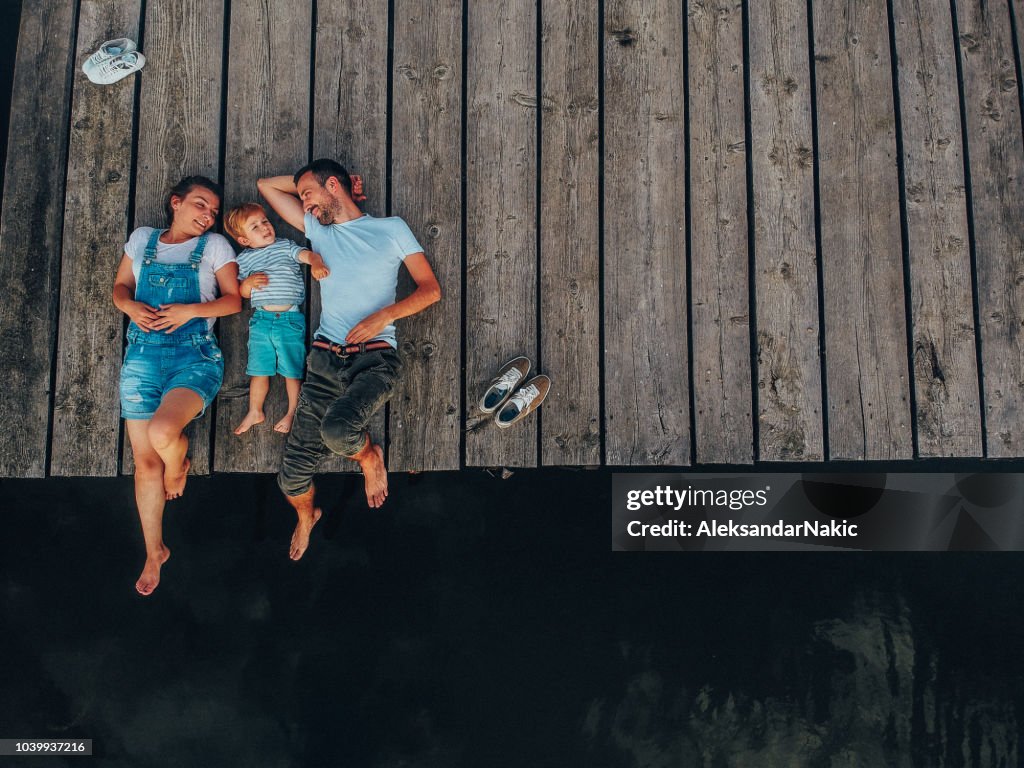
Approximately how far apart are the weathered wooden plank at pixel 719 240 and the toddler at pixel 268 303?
180 cm

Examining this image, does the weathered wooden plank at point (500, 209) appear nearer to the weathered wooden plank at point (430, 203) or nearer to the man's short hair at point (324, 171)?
the weathered wooden plank at point (430, 203)

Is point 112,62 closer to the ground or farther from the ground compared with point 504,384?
farther from the ground

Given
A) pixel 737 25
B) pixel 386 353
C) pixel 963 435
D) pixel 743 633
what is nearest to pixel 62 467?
pixel 386 353

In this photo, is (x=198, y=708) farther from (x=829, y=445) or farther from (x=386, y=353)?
(x=829, y=445)

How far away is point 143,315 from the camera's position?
299 cm

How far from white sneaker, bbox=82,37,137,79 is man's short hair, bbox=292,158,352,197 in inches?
44.7

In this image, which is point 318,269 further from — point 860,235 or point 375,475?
point 860,235

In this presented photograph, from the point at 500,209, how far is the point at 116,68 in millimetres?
1926

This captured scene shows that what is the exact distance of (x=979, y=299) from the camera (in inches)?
131

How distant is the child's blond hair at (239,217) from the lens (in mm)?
3053

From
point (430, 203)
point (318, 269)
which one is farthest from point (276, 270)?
point (430, 203)

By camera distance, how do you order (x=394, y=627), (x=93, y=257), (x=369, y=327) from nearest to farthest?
1. (x=369, y=327)
2. (x=93, y=257)
3. (x=394, y=627)

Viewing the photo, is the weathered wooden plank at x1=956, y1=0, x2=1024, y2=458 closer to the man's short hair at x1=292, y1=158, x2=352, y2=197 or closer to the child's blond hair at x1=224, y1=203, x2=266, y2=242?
the man's short hair at x1=292, y1=158, x2=352, y2=197

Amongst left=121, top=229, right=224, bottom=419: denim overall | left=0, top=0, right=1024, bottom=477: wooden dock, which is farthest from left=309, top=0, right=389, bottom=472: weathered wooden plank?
left=121, top=229, right=224, bottom=419: denim overall
